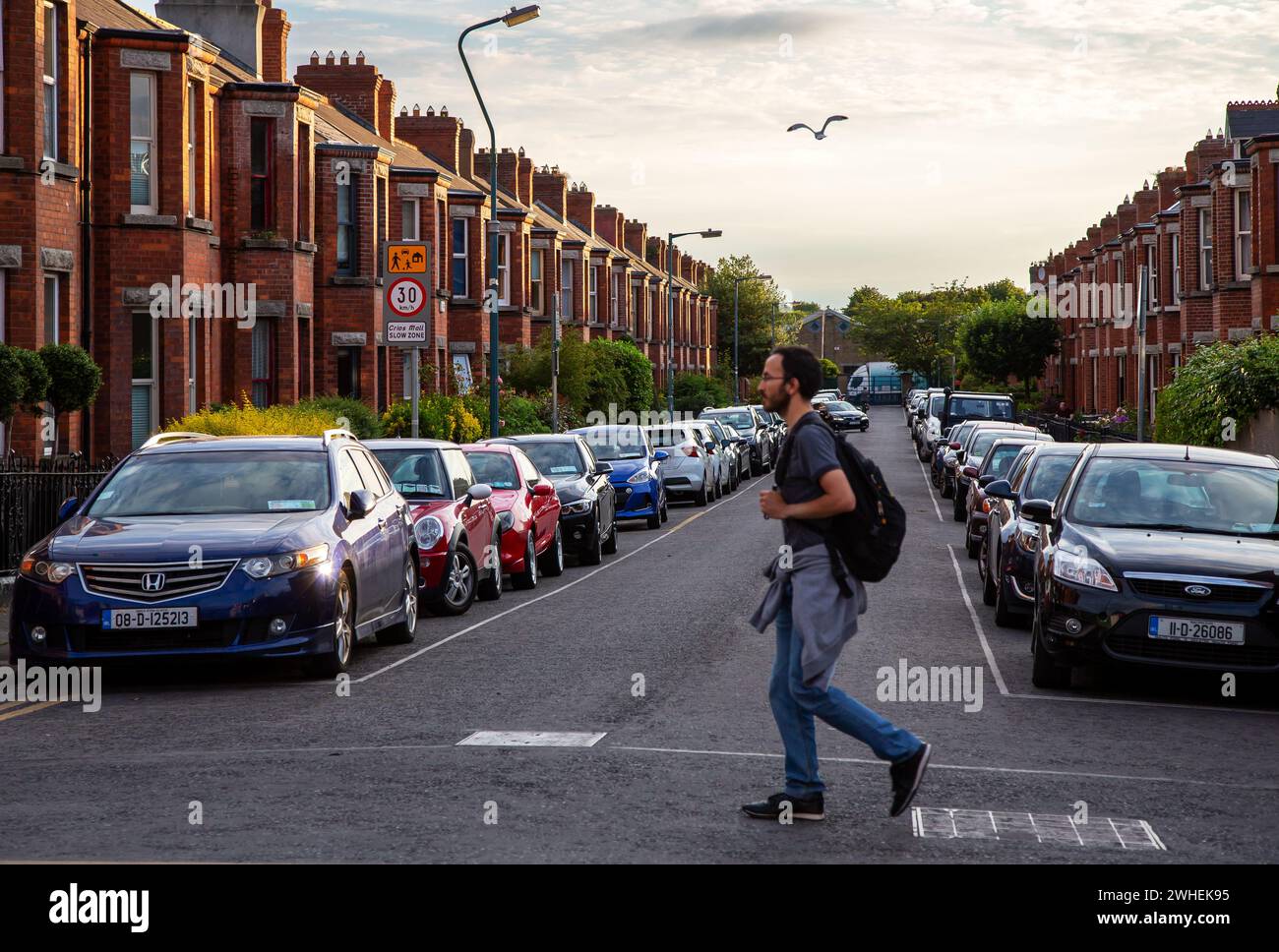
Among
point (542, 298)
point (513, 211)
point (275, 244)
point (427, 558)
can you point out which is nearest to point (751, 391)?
point (542, 298)

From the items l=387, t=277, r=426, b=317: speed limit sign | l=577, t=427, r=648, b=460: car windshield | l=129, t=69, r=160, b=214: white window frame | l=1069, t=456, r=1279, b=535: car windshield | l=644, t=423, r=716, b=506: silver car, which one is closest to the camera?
l=1069, t=456, r=1279, b=535: car windshield

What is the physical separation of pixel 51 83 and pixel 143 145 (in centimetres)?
270

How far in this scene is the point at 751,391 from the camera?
362 ft

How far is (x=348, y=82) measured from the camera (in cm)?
4650

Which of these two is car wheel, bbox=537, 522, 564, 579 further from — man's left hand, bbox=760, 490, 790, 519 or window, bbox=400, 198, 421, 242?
window, bbox=400, 198, 421, 242

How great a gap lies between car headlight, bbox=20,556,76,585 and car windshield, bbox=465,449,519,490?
8131 millimetres

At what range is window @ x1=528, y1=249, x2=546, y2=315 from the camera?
60.2 m

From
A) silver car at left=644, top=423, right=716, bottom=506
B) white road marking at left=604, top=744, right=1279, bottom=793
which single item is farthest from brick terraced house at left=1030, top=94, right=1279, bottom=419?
white road marking at left=604, top=744, right=1279, bottom=793

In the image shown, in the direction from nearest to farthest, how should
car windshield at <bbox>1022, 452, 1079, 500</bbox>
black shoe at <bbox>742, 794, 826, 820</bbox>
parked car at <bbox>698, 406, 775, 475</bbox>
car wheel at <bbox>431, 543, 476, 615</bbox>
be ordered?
black shoe at <bbox>742, 794, 826, 820</bbox> < car wheel at <bbox>431, 543, 476, 615</bbox> < car windshield at <bbox>1022, 452, 1079, 500</bbox> < parked car at <bbox>698, 406, 775, 475</bbox>

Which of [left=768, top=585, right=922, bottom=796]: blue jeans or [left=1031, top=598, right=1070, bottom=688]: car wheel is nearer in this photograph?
[left=768, top=585, right=922, bottom=796]: blue jeans

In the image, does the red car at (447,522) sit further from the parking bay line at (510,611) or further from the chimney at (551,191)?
the chimney at (551,191)

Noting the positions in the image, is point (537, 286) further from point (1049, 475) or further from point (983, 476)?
point (1049, 475)

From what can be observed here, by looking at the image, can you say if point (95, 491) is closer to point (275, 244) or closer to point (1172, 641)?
point (1172, 641)

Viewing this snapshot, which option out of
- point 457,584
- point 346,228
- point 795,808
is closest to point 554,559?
point 457,584
